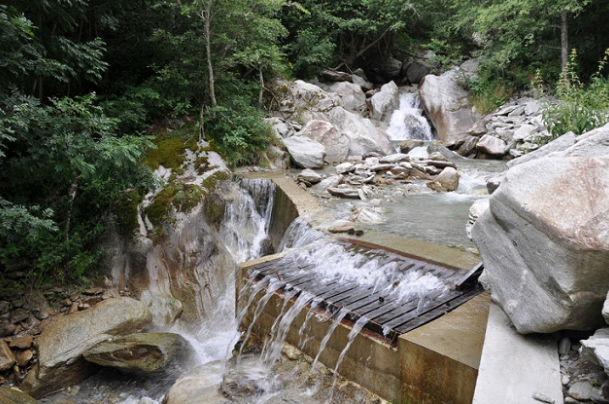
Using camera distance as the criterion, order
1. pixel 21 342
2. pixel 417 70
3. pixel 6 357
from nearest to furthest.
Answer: pixel 6 357, pixel 21 342, pixel 417 70

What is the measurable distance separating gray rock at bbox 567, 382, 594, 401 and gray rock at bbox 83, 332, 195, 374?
173 inches

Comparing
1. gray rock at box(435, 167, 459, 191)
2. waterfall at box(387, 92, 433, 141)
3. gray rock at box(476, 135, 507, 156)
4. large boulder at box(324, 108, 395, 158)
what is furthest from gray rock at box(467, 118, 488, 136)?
gray rock at box(435, 167, 459, 191)

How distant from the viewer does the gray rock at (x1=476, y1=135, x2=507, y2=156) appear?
38.1 feet

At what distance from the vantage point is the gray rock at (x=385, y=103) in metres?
16.5

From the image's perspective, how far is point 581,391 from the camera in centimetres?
195

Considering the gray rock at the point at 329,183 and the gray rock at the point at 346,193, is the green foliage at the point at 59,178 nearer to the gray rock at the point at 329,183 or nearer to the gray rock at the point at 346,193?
the gray rock at the point at 346,193

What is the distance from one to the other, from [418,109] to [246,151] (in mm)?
10736

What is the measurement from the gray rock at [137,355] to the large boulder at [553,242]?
13.4ft

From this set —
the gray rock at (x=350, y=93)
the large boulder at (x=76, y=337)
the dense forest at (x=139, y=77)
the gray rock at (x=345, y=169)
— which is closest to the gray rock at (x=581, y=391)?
the dense forest at (x=139, y=77)

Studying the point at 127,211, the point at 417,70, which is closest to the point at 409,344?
the point at 127,211

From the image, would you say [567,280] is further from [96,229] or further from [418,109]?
[418,109]

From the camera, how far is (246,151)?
9.05m

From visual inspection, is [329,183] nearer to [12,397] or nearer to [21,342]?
[21,342]

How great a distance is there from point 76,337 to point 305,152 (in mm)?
6978
